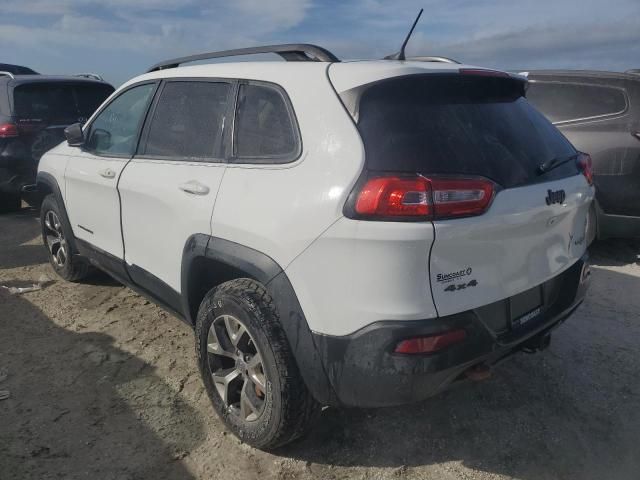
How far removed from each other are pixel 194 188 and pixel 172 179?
0.84 feet

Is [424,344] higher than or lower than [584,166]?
lower

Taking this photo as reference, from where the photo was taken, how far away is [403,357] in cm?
206

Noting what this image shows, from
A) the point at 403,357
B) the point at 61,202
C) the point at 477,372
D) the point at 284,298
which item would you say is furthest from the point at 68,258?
the point at 477,372

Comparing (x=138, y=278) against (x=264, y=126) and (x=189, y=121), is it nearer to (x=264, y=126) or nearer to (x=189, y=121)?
(x=189, y=121)

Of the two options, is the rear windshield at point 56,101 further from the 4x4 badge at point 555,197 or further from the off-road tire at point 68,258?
the 4x4 badge at point 555,197

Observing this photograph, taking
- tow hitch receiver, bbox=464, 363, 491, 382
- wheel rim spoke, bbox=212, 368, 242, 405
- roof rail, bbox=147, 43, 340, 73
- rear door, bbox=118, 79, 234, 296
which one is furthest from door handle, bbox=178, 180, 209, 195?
tow hitch receiver, bbox=464, 363, 491, 382

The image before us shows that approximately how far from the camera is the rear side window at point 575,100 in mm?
5309

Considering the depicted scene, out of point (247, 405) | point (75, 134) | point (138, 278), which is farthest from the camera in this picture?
point (75, 134)

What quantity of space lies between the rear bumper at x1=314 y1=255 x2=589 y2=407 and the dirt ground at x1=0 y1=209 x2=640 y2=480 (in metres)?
0.25

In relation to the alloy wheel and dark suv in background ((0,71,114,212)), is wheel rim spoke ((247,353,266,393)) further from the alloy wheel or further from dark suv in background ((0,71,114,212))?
dark suv in background ((0,71,114,212))

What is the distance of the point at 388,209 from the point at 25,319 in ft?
10.9

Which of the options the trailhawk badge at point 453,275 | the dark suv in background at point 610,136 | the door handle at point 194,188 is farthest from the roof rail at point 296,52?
the dark suv in background at point 610,136

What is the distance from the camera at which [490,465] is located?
258 cm

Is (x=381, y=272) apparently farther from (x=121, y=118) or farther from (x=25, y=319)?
(x=25, y=319)
